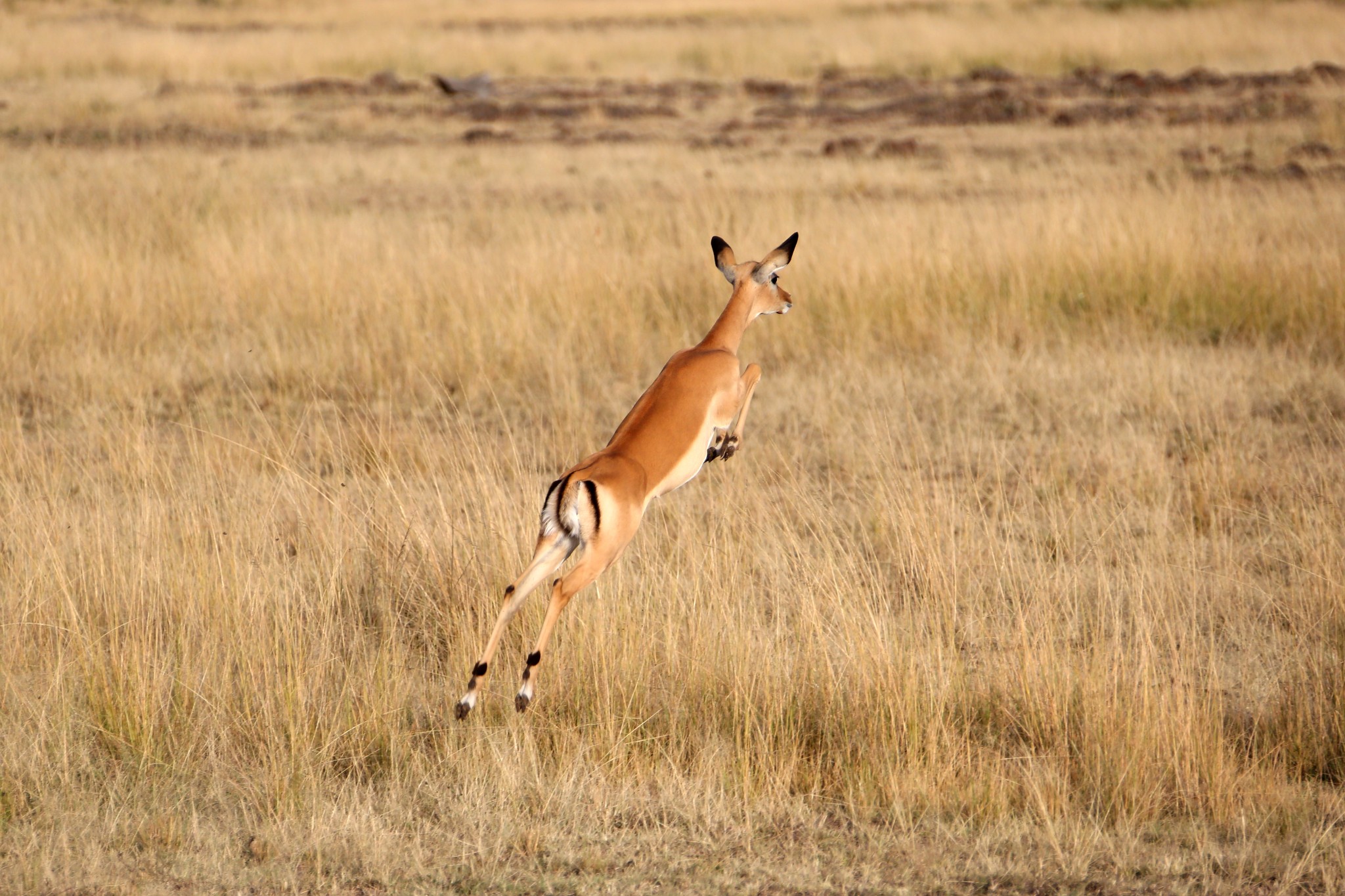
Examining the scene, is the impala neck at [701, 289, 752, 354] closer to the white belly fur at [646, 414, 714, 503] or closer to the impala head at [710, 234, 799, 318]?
the impala head at [710, 234, 799, 318]

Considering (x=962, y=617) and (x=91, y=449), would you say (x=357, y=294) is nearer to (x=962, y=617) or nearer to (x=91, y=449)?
(x=91, y=449)

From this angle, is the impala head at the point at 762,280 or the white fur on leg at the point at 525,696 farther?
the impala head at the point at 762,280

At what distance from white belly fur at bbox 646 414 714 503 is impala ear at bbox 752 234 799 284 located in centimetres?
56

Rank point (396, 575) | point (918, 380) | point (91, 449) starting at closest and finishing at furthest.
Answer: point (396, 575) → point (91, 449) → point (918, 380)

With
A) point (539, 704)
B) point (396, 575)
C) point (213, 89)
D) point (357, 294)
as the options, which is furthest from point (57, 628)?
point (213, 89)

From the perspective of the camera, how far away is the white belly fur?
3908mm

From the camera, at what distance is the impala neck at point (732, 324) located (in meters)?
4.23

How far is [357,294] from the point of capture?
34.2ft

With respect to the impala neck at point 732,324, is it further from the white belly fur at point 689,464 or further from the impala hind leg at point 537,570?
the impala hind leg at point 537,570

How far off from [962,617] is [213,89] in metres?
25.0

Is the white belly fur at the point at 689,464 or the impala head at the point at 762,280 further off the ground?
the impala head at the point at 762,280

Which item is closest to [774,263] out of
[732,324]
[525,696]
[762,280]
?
[762,280]

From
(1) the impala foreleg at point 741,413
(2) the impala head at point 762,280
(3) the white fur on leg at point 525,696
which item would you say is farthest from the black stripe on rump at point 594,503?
(2) the impala head at point 762,280

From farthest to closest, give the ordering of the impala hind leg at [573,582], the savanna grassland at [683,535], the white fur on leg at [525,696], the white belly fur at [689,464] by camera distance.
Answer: the savanna grassland at [683,535] < the white belly fur at [689,464] < the impala hind leg at [573,582] < the white fur on leg at [525,696]
